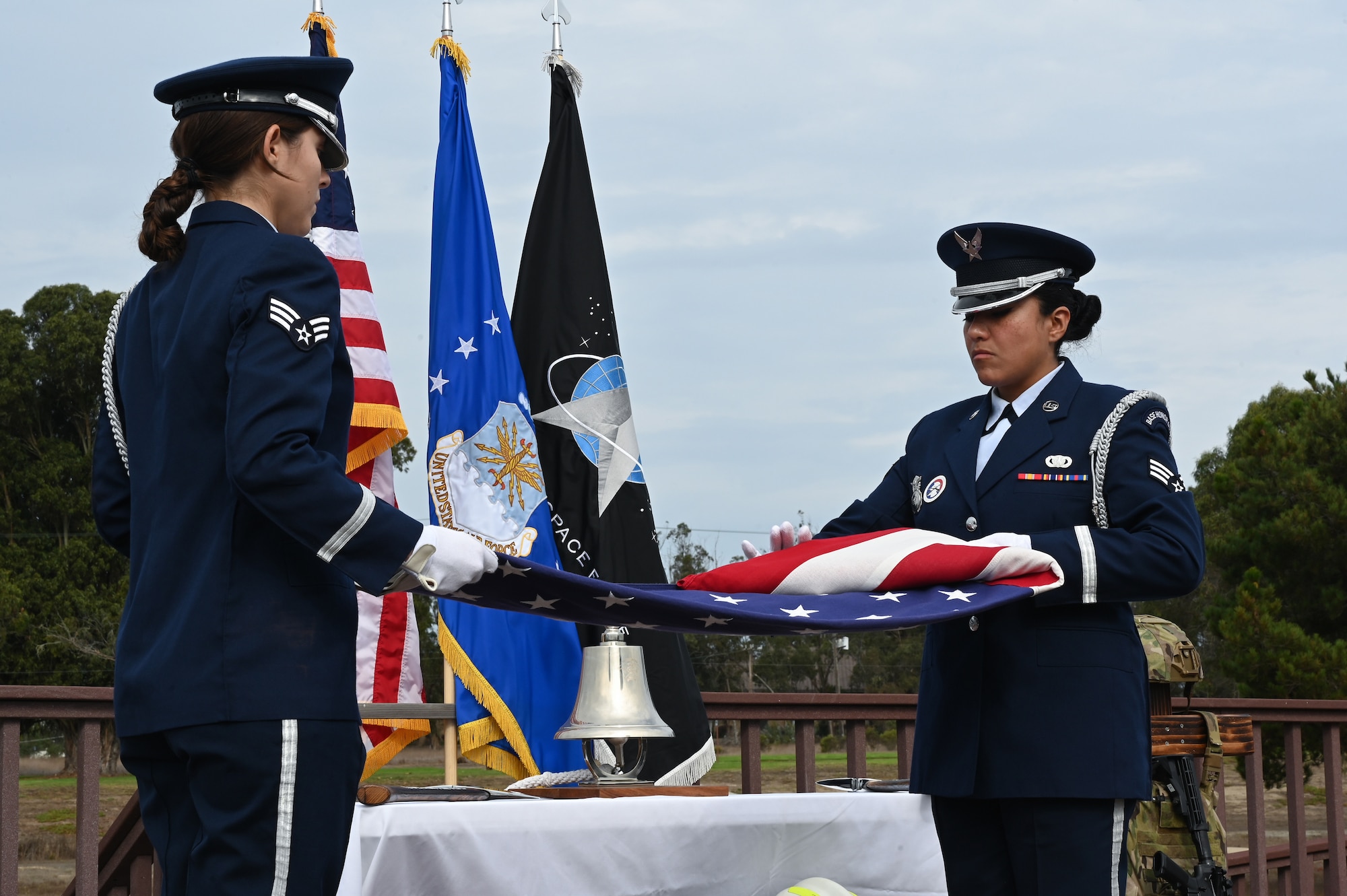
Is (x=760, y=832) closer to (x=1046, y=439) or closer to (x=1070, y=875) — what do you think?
(x=1070, y=875)

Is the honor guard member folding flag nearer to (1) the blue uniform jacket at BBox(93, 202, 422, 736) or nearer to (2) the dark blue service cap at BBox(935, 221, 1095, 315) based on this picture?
(2) the dark blue service cap at BBox(935, 221, 1095, 315)

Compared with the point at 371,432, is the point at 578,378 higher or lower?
higher

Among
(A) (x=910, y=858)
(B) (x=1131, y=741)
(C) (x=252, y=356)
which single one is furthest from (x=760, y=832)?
(C) (x=252, y=356)

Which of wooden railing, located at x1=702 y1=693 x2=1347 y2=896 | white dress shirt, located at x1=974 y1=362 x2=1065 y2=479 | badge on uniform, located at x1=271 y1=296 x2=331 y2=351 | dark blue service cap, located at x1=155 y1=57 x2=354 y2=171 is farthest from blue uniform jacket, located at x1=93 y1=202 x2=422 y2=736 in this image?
wooden railing, located at x1=702 y1=693 x2=1347 y2=896

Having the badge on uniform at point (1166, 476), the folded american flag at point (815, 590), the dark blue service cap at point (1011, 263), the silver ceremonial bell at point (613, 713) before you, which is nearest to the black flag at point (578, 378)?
the silver ceremonial bell at point (613, 713)

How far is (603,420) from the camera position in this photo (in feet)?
16.2

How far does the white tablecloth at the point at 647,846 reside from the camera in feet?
7.91

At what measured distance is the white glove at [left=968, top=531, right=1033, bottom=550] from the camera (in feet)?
7.32

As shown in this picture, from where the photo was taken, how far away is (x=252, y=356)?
1.58 metres

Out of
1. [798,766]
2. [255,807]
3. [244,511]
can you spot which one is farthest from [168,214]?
[798,766]

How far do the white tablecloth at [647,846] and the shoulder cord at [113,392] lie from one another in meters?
0.84

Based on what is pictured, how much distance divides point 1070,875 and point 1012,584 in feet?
1.55

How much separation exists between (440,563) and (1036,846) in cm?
115

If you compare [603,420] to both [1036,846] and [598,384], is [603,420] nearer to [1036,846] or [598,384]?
[598,384]
